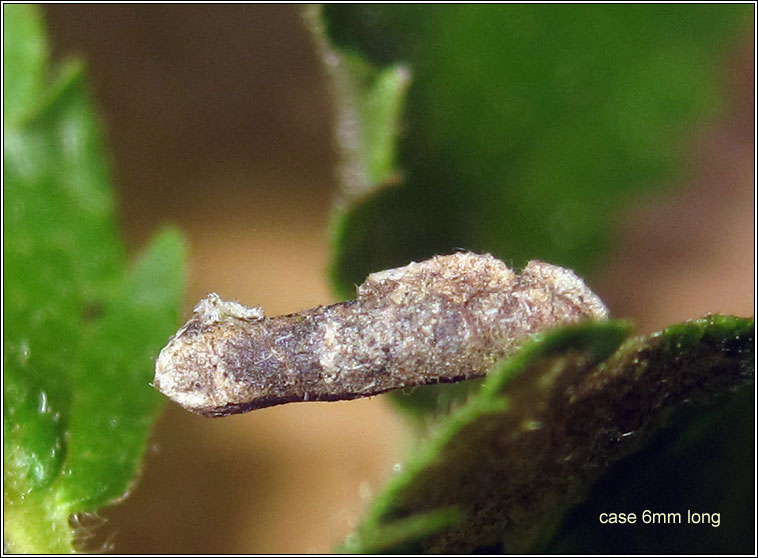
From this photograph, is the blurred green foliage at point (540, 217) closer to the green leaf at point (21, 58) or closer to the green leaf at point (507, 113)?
the green leaf at point (507, 113)

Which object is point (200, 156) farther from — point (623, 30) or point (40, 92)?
point (623, 30)

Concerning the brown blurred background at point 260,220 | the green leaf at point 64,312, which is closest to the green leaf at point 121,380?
the green leaf at point 64,312

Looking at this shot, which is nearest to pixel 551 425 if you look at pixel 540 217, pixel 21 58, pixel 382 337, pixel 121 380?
pixel 382 337

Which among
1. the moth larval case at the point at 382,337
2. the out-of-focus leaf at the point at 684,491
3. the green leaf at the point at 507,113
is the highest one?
the green leaf at the point at 507,113

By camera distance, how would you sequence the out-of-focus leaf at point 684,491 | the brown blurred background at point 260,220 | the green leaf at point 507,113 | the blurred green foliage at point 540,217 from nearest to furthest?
the blurred green foliage at point 540,217
the out-of-focus leaf at point 684,491
the green leaf at point 507,113
the brown blurred background at point 260,220

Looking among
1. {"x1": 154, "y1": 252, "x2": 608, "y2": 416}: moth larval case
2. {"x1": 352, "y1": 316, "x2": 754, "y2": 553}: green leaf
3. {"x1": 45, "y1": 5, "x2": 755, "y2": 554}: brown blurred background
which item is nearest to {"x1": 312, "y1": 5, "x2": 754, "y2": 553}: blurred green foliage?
{"x1": 352, "y1": 316, "x2": 754, "y2": 553}: green leaf

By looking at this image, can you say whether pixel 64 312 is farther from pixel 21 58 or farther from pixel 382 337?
pixel 382 337

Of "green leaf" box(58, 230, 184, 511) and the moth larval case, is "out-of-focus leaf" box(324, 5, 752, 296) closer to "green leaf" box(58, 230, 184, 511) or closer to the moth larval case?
"green leaf" box(58, 230, 184, 511)
